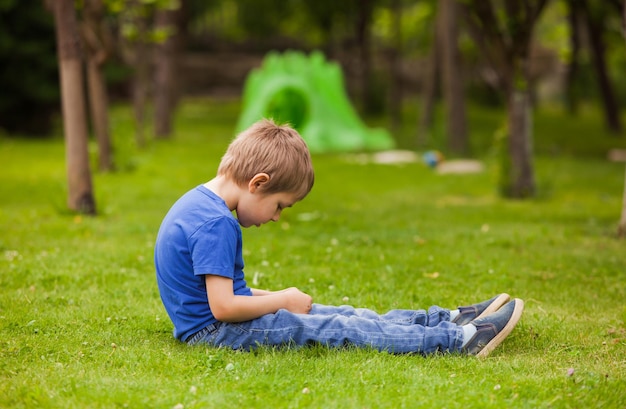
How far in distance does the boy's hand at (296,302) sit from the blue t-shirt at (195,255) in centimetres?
23

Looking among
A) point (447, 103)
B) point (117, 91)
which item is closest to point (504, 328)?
point (447, 103)

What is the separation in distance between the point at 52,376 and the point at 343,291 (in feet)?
7.17

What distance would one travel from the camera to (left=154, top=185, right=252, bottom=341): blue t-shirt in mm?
3561

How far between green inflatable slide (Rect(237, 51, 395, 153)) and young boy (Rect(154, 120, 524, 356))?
13.5 m

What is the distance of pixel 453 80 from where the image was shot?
51.6 ft

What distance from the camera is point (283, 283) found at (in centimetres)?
537

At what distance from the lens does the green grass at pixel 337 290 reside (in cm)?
329

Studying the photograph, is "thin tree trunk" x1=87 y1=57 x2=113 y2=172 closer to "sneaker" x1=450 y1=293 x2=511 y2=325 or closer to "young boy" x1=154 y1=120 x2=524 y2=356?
"young boy" x1=154 y1=120 x2=524 y2=356

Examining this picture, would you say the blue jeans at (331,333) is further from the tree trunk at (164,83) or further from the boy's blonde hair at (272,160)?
the tree trunk at (164,83)

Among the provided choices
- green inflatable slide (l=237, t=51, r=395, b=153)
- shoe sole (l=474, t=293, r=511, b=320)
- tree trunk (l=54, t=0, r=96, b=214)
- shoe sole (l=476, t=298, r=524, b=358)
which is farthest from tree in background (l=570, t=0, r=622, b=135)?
shoe sole (l=476, t=298, r=524, b=358)

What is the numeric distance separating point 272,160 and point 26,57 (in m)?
17.1

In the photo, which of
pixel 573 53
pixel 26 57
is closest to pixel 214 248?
pixel 26 57

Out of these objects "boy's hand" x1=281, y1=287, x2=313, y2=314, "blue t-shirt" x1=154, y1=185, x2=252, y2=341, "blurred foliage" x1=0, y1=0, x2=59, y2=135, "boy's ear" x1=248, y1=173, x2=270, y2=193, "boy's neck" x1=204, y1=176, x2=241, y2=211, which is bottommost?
"boy's hand" x1=281, y1=287, x2=313, y2=314

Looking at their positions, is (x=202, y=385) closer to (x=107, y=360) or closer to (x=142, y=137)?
(x=107, y=360)
